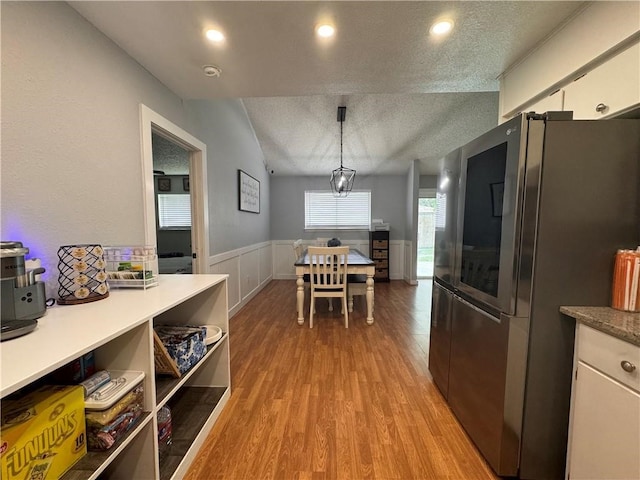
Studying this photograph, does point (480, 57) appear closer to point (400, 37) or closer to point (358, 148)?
point (400, 37)

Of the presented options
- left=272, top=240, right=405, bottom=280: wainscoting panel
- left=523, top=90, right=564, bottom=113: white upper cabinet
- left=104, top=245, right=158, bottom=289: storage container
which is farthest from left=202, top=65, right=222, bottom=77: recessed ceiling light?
left=272, top=240, right=405, bottom=280: wainscoting panel

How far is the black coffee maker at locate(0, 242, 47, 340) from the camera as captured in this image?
767 mm

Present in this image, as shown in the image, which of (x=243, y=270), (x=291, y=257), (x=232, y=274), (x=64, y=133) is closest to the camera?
(x=64, y=133)

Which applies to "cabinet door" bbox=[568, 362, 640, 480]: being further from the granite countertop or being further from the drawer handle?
the drawer handle

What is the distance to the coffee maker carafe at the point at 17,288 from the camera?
79 cm

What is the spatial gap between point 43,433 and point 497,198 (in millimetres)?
1824

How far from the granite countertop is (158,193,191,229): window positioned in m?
5.64

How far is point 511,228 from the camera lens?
110 cm

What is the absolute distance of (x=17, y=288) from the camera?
819mm

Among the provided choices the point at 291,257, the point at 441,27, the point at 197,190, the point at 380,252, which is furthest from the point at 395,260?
the point at 441,27

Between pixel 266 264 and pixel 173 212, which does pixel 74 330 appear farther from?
pixel 173 212

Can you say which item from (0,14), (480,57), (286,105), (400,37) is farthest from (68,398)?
(286,105)

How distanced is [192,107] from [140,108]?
30.3 inches

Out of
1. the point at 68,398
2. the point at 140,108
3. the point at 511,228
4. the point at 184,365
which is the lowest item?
the point at 184,365
